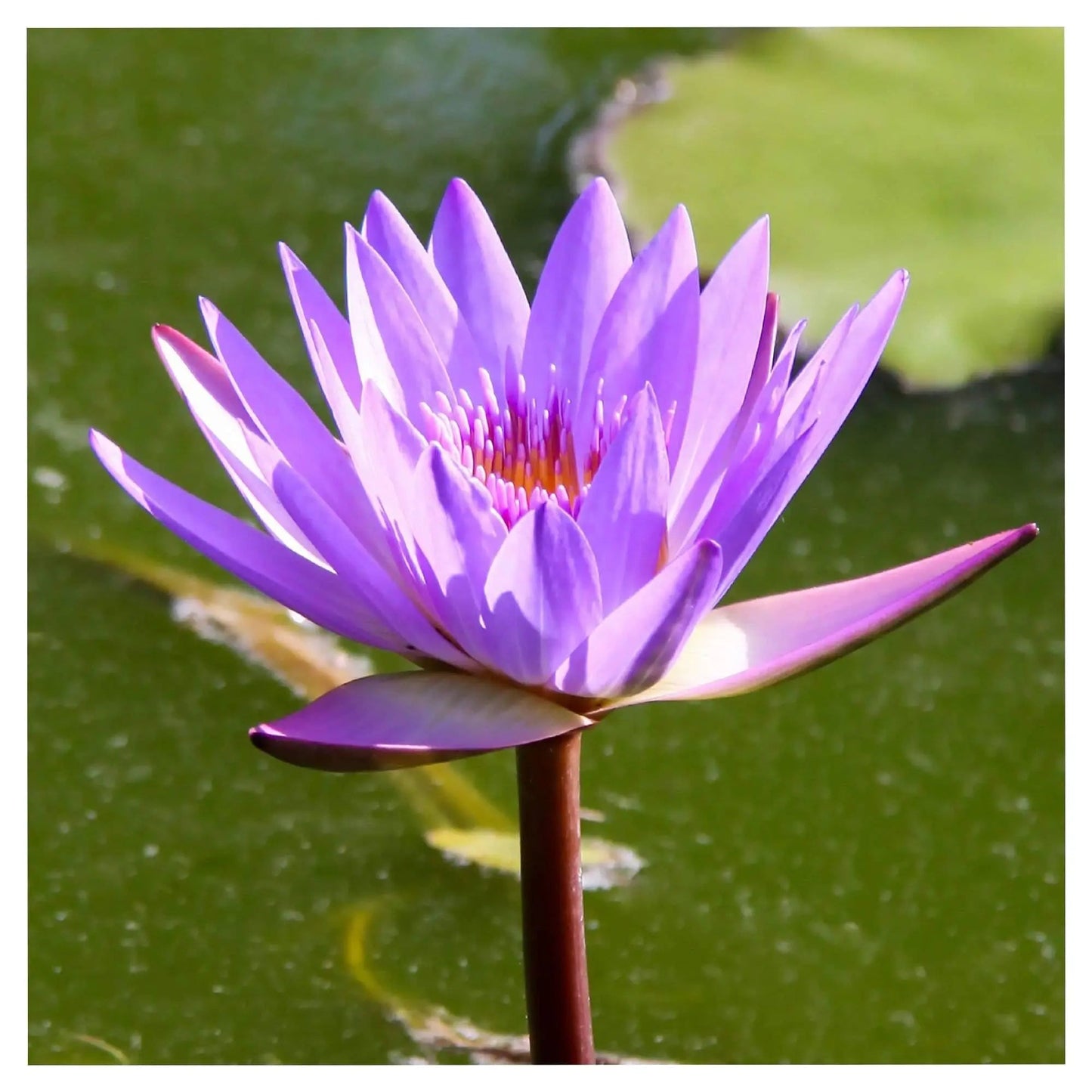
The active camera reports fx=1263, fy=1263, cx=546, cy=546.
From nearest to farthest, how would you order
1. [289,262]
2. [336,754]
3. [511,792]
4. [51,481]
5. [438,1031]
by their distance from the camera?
[336,754] < [289,262] < [438,1031] < [511,792] < [51,481]

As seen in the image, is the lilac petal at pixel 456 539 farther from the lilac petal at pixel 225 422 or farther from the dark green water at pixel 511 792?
the dark green water at pixel 511 792

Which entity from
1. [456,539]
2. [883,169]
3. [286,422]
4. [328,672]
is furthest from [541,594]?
[883,169]

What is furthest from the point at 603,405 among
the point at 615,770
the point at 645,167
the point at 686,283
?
the point at 645,167

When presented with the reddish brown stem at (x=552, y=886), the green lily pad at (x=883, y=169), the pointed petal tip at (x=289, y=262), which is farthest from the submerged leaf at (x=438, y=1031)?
the green lily pad at (x=883, y=169)

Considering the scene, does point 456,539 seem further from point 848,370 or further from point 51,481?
point 51,481

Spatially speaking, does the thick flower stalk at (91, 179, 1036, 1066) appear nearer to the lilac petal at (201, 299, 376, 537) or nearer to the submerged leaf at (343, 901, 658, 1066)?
the lilac petal at (201, 299, 376, 537)

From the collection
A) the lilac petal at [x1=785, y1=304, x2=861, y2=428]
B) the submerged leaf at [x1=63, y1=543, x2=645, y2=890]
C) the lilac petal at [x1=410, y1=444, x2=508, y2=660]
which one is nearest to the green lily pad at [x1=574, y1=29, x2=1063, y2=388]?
the submerged leaf at [x1=63, y1=543, x2=645, y2=890]

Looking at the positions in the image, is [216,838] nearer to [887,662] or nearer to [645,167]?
[887,662]
